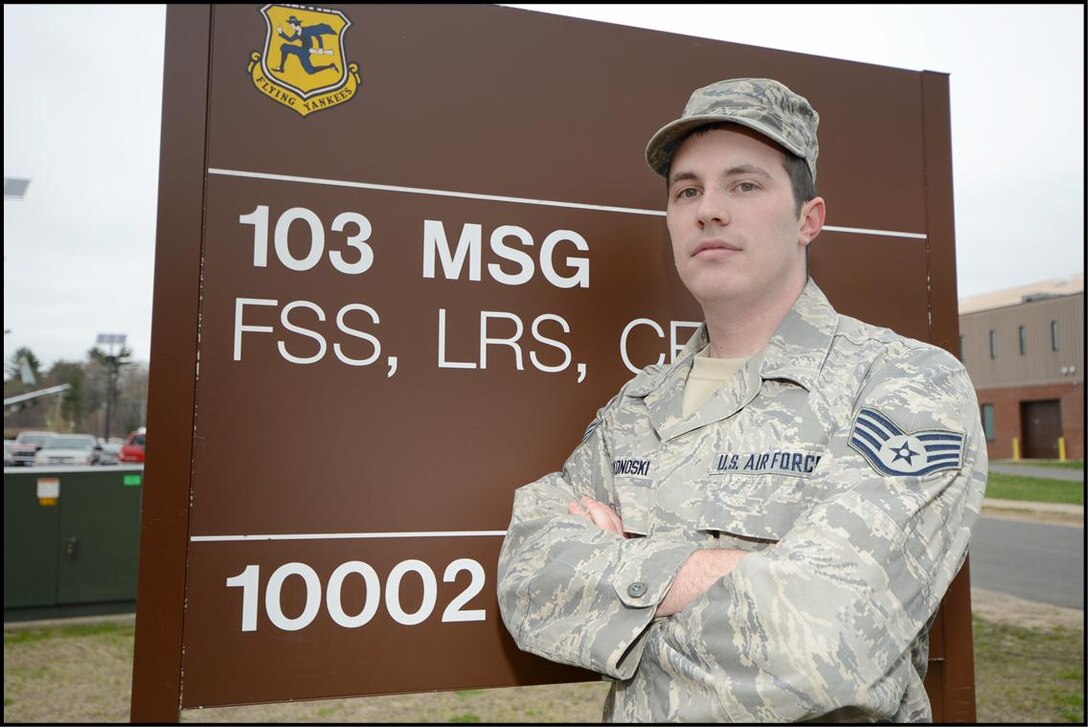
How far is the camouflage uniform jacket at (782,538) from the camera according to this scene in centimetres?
131

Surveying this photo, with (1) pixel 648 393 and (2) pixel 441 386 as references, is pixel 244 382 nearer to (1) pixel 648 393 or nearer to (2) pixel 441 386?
(2) pixel 441 386

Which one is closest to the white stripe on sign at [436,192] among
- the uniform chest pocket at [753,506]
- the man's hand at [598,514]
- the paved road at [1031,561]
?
the man's hand at [598,514]

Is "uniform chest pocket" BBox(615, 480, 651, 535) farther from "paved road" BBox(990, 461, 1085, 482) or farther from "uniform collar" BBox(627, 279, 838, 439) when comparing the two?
"paved road" BBox(990, 461, 1085, 482)

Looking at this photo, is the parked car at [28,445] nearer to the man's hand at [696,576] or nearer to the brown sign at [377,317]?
the brown sign at [377,317]

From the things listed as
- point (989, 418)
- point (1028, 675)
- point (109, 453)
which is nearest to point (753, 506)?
point (1028, 675)

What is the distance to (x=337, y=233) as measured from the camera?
215 centimetres

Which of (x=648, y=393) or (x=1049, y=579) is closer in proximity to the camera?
(x=648, y=393)

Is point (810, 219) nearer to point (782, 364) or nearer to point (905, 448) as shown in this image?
point (782, 364)

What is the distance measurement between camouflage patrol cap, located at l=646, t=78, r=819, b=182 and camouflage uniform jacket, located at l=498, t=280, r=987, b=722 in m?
A: 0.33

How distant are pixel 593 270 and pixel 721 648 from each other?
1.24 m

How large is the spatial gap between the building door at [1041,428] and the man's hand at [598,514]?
103ft

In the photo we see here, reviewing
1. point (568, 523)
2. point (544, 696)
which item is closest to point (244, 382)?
point (568, 523)

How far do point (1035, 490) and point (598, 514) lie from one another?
19.3 metres

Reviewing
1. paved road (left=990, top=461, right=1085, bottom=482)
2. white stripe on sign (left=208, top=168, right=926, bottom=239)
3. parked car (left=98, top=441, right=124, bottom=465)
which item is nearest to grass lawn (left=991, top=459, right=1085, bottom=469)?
paved road (left=990, top=461, right=1085, bottom=482)
